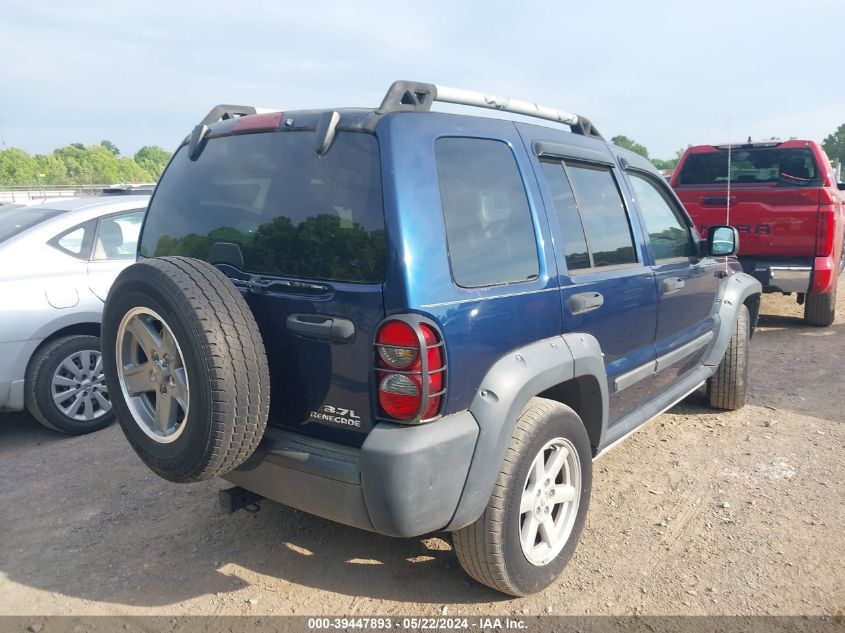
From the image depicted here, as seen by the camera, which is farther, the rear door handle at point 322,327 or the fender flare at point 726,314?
the fender flare at point 726,314

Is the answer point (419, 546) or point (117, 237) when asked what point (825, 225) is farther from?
point (117, 237)

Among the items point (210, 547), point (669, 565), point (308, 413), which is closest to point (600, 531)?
point (669, 565)

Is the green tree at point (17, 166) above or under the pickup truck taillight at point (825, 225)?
above

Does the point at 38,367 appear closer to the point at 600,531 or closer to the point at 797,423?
the point at 600,531

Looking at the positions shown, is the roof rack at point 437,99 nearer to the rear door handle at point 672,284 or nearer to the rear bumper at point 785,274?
the rear door handle at point 672,284

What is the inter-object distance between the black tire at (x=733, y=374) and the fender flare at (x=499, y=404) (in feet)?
8.38

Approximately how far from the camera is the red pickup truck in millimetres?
6609

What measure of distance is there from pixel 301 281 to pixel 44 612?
5.73ft

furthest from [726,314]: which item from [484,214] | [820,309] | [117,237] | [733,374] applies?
[117,237]

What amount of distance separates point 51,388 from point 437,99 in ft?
11.4

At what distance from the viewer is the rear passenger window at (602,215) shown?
10.2ft

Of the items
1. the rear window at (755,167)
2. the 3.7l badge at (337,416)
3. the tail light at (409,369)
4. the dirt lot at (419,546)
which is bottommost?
the dirt lot at (419,546)

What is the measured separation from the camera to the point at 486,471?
2340mm

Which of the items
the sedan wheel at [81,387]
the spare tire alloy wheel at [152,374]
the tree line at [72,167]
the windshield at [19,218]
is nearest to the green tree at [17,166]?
the tree line at [72,167]
